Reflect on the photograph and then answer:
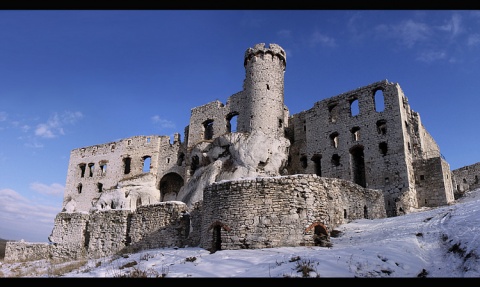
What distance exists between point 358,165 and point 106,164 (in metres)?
26.7

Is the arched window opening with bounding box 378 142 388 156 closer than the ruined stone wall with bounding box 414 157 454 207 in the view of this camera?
No

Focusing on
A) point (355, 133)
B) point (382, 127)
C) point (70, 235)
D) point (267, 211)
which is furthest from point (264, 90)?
point (267, 211)

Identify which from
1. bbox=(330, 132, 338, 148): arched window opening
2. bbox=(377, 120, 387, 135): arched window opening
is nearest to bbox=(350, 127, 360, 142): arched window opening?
bbox=(330, 132, 338, 148): arched window opening

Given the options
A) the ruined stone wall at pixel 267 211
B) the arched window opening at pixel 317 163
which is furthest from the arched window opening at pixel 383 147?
the ruined stone wall at pixel 267 211

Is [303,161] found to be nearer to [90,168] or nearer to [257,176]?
[257,176]

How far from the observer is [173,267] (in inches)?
442

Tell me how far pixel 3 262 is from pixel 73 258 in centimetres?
525

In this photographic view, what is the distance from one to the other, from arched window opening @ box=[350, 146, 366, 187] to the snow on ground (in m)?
14.5

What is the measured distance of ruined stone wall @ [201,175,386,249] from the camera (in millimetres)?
13422

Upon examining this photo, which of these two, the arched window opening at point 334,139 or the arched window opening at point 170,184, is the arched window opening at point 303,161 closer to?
the arched window opening at point 334,139

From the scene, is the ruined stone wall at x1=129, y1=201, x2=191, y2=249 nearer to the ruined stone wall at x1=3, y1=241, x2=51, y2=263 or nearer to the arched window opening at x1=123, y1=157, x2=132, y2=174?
the ruined stone wall at x1=3, y1=241, x2=51, y2=263

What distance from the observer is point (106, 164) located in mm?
42875
